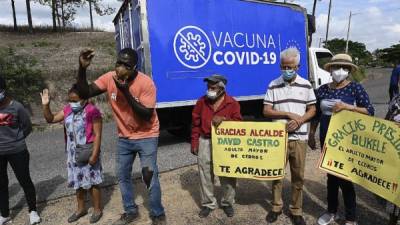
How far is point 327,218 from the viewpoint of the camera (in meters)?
4.05

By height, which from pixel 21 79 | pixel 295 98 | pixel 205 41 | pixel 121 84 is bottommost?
pixel 21 79

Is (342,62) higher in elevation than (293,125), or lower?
higher

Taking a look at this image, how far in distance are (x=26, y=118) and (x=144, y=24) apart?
3.53 meters

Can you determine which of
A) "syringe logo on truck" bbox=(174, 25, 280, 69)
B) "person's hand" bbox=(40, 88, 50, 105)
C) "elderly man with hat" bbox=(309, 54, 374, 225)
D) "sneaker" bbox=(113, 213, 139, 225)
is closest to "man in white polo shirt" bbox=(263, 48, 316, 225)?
"elderly man with hat" bbox=(309, 54, 374, 225)

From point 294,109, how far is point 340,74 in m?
Answer: 0.56

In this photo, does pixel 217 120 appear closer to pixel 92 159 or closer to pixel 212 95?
pixel 212 95

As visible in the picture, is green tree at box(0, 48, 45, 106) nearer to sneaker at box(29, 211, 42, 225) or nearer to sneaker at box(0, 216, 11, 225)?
sneaker at box(0, 216, 11, 225)

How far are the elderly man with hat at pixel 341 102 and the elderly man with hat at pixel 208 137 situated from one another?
36.5 inches

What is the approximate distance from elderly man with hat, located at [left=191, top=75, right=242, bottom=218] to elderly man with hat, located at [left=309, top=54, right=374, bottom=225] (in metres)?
0.93

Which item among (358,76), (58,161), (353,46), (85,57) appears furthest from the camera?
(353,46)

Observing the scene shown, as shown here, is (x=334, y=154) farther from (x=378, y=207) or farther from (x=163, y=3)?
(x=163, y=3)

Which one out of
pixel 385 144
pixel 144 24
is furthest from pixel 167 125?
pixel 385 144

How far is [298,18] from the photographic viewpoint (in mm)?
9414

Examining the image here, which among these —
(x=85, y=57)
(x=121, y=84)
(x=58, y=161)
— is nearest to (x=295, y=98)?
(x=121, y=84)
